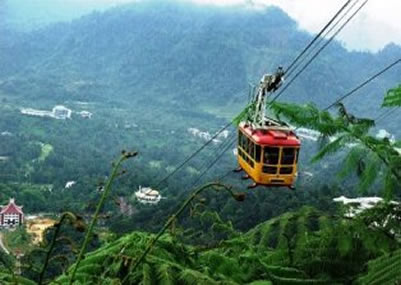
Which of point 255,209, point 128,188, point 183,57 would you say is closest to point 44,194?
point 128,188

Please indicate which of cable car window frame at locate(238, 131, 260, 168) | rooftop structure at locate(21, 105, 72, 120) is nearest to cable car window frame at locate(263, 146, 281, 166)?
cable car window frame at locate(238, 131, 260, 168)

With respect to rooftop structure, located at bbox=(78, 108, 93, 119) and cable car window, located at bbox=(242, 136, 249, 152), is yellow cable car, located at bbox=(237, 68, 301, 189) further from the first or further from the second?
rooftop structure, located at bbox=(78, 108, 93, 119)

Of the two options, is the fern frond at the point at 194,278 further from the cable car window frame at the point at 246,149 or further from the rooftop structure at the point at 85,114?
the rooftop structure at the point at 85,114

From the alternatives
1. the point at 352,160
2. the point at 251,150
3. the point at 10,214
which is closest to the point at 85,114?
the point at 10,214

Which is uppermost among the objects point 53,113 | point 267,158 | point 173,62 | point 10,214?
point 267,158

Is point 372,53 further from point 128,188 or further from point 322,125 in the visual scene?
point 322,125

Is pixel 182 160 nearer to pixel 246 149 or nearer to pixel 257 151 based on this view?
pixel 246 149
